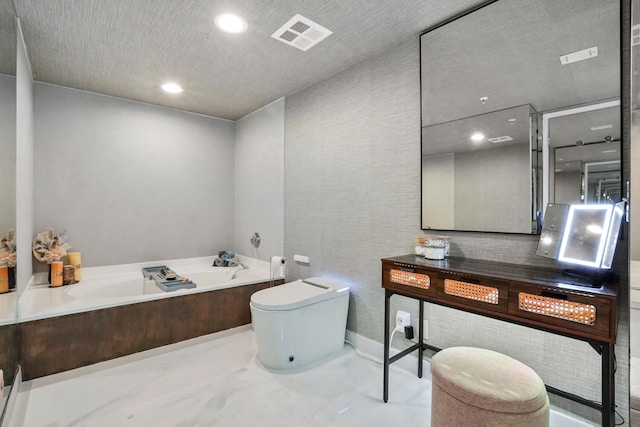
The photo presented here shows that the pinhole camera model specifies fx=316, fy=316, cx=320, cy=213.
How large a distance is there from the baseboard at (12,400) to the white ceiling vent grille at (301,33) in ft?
8.38

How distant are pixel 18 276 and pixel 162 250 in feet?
4.70

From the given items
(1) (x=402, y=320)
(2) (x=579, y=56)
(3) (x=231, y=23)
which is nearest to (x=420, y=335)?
(1) (x=402, y=320)

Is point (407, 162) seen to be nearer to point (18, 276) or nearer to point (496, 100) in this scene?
point (496, 100)

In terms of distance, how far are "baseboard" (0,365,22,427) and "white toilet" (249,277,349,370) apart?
1.31 meters

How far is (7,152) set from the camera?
1.78 metres

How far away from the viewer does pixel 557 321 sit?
3.95 feet

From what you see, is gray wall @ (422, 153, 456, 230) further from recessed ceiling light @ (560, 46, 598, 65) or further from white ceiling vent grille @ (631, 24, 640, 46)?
white ceiling vent grille @ (631, 24, 640, 46)

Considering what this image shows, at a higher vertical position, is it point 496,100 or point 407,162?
point 496,100

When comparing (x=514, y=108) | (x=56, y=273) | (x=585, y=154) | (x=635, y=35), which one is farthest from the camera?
(x=56, y=273)

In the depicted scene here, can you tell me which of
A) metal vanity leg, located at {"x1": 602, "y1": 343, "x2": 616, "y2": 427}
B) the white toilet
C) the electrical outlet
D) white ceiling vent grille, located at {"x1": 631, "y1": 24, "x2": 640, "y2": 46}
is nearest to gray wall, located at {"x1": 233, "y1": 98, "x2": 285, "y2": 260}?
the white toilet

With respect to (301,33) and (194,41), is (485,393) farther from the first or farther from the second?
(194,41)

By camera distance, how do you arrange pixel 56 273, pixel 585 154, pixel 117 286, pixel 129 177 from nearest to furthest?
pixel 585 154 < pixel 56 273 < pixel 117 286 < pixel 129 177

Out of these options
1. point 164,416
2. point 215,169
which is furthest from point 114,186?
point 164,416

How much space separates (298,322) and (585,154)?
1864mm
